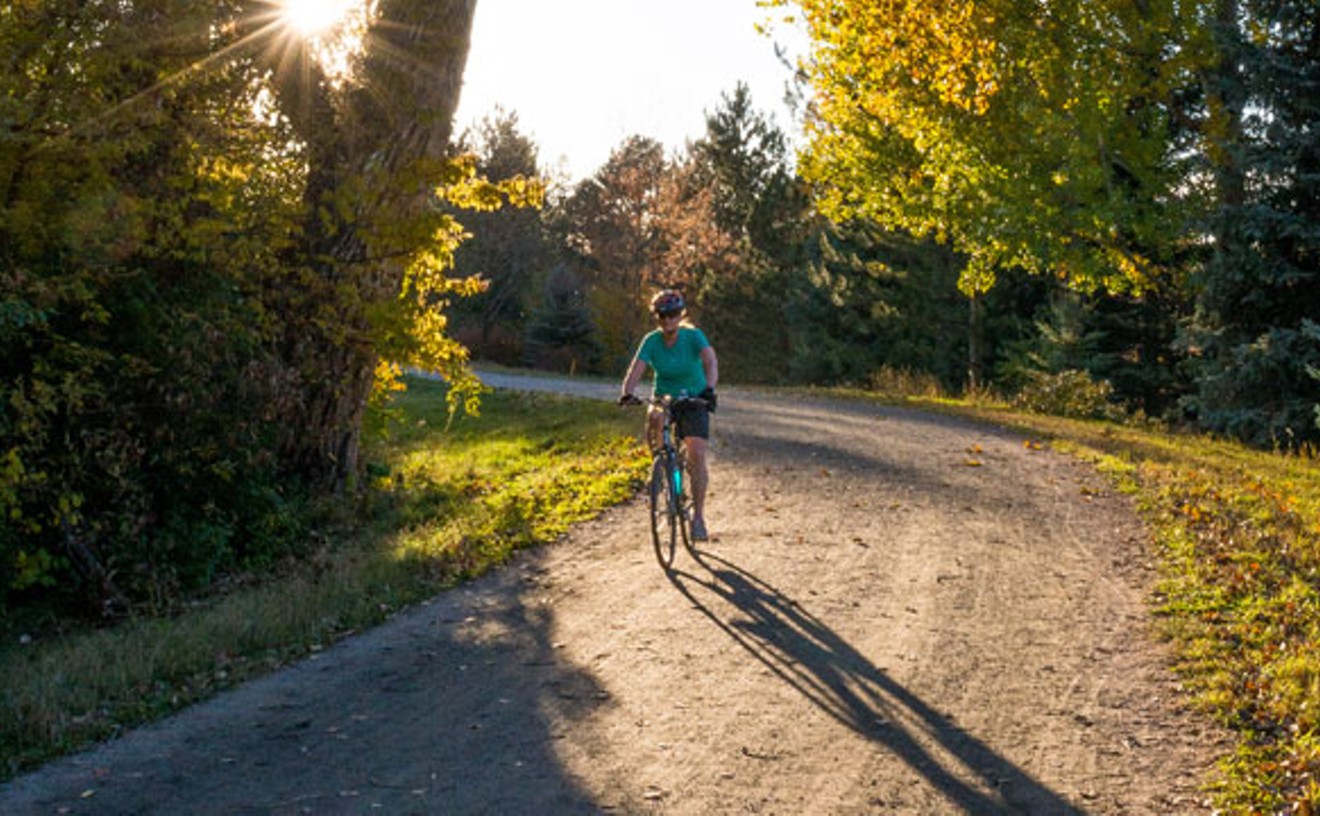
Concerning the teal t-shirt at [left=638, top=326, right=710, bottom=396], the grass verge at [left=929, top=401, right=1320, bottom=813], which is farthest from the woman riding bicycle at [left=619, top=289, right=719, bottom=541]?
the grass verge at [left=929, top=401, right=1320, bottom=813]

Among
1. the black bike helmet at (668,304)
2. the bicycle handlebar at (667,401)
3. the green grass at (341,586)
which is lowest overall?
the green grass at (341,586)

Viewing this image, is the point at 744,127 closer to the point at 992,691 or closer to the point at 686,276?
the point at 686,276

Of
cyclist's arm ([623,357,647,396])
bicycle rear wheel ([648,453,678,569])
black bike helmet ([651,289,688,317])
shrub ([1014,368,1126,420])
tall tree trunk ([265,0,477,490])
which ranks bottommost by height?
bicycle rear wheel ([648,453,678,569])

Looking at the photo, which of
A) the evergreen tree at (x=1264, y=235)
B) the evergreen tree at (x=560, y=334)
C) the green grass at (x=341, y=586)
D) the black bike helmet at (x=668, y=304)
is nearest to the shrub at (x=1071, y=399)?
the evergreen tree at (x=1264, y=235)

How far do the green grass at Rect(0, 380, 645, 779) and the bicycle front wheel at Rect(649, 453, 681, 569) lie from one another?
1.59 m

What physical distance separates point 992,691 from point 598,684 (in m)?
2.27

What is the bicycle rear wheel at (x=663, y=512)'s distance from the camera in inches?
384

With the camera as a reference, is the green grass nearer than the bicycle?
Yes

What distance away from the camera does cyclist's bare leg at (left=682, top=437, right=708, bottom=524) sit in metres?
9.95

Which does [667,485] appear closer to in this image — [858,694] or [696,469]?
[696,469]

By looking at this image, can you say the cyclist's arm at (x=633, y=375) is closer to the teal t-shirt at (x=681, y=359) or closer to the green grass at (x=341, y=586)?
the teal t-shirt at (x=681, y=359)

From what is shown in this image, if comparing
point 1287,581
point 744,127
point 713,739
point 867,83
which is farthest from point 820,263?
point 713,739

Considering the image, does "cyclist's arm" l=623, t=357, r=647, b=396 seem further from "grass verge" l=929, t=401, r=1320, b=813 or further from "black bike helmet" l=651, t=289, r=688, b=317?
"grass verge" l=929, t=401, r=1320, b=813

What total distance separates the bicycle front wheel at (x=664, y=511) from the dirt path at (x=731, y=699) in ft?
0.71
